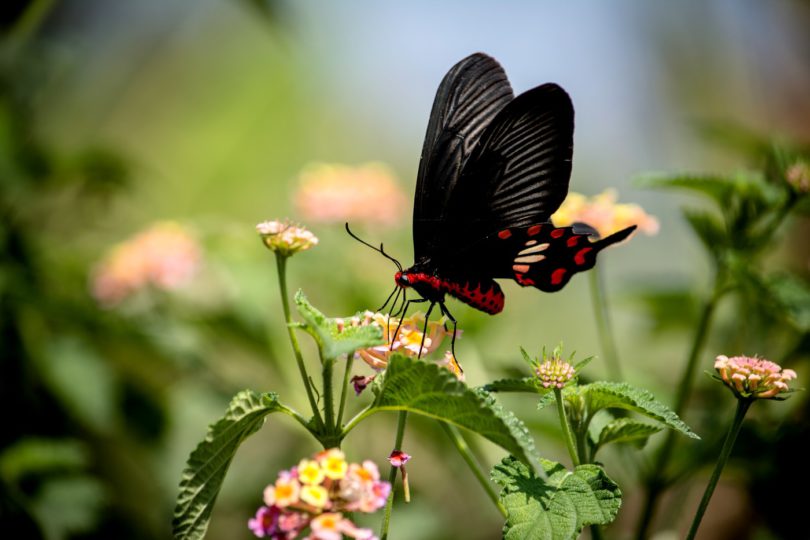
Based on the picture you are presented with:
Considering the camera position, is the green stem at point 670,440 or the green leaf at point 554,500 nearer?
the green leaf at point 554,500

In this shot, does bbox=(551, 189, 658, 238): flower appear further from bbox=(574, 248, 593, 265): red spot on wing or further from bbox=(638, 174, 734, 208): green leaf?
bbox=(574, 248, 593, 265): red spot on wing

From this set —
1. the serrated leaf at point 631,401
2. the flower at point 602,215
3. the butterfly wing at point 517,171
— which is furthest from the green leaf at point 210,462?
the flower at point 602,215

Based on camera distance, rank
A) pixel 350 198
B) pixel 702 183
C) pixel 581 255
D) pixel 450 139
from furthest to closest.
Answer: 1. pixel 350 198
2. pixel 702 183
3. pixel 450 139
4. pixel 581 255

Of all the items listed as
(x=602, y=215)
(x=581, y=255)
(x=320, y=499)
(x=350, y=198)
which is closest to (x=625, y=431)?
(x=581, y=255)

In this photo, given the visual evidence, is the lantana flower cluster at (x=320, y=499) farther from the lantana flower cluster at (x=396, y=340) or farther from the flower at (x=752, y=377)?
the flower at (x=752, y=377)

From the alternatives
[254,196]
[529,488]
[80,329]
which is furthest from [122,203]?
[529,488]

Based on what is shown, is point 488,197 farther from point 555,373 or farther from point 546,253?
point 555,373
